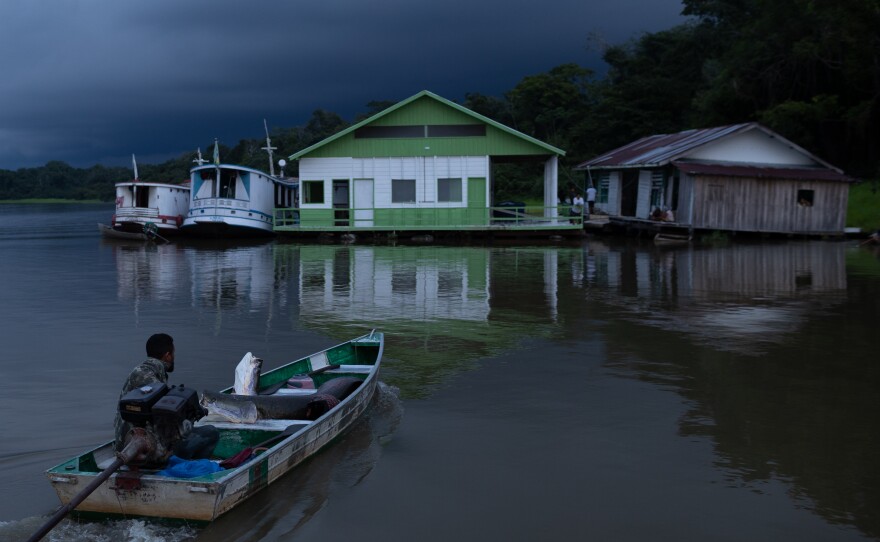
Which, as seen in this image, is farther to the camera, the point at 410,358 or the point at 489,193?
the point at 489,193

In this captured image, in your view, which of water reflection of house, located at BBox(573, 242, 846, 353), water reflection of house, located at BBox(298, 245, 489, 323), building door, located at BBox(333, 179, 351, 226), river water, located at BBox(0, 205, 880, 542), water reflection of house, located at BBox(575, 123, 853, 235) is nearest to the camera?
river water, located at BBox(0, 205, 880, 542)

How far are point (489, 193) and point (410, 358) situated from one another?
77.7ft

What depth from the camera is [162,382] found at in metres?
6.51

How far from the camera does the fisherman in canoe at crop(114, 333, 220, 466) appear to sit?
6414 mm

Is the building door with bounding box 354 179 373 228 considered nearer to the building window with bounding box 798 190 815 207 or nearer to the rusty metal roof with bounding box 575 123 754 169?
the rusty metal roof with bounding box 575 123 754 169

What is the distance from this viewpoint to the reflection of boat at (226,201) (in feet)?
118

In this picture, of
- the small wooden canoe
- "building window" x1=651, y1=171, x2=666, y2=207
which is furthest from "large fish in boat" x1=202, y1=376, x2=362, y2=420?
"building window" x1=651, y1=171, x2=666, y2=207

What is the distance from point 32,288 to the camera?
20.4m

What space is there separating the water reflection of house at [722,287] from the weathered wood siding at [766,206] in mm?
3776

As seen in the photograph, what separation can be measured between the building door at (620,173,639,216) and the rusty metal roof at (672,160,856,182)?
690 centimetres

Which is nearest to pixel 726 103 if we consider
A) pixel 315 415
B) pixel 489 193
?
pixel 489 193

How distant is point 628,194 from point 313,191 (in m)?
15.5

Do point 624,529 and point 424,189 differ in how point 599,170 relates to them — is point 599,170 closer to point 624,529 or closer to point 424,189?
point 424,189

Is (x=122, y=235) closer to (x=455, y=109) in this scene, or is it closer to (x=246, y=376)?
(x=455, y=109)
